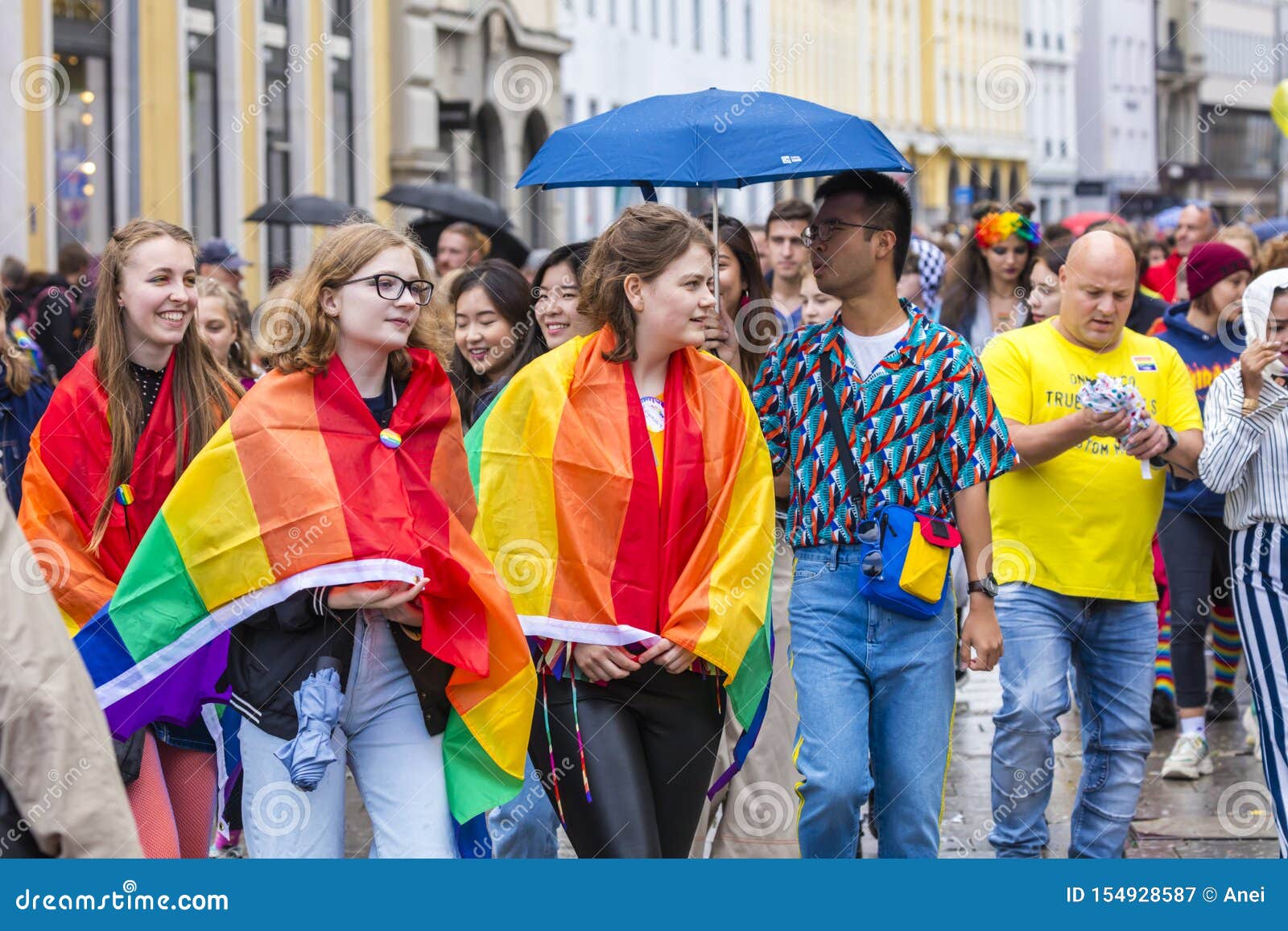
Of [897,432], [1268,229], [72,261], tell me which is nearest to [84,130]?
[72,261]

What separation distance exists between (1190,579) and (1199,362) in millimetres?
933

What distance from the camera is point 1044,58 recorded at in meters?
72.5

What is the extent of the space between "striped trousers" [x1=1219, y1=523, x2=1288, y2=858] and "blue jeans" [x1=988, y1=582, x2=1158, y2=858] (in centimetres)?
44

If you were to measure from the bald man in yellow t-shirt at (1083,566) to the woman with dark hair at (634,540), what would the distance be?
4.40ft

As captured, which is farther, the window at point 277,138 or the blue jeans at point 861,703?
the window at point 277,138

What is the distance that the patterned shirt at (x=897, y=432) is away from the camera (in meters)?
5.12

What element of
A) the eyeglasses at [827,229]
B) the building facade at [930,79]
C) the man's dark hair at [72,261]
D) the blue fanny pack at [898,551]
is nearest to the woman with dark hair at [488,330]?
the eyeglasses at [827,229]

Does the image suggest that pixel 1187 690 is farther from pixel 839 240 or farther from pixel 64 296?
pixel 64 296

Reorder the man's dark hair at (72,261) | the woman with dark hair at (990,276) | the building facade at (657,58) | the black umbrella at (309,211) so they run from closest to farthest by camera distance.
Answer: the woman with dark hair at (990,276) < the man's dark hair at (72,261) < the black umbrella at (309,211) < the building facade at (657,58)

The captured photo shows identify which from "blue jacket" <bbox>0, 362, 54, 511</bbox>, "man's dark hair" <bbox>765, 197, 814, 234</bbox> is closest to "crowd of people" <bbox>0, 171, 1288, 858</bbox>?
"blue jacket" <bbox>0, 362, 54, 511</bbox>

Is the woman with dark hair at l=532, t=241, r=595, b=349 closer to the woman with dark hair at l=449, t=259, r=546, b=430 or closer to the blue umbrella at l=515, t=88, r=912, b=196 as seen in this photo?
the woman with dark hair at l=449, t=259, r=546, b=430

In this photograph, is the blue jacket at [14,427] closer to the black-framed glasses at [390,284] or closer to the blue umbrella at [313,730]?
the black-framed glasses at [390,284]
